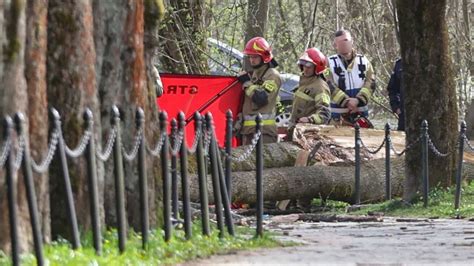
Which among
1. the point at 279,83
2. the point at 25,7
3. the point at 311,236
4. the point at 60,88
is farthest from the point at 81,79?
the point at 279,83

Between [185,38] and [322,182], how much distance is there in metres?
6.67

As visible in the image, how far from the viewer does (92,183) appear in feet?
35.8

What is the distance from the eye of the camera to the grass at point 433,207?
18.9m

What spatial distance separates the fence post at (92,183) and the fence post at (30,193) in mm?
821

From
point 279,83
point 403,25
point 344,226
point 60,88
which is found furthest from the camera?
point 279,83

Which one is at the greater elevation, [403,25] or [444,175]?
[403,25]

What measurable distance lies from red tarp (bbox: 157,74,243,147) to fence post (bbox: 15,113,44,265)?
12546 millimetres

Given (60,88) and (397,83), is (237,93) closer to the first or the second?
(397,83)

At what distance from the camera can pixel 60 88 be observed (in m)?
11.6

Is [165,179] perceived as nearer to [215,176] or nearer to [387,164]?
[215,176]

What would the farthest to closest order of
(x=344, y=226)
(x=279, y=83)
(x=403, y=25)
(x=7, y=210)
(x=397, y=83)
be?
1. (x=397, y=83)
2. (x=279, y=83)
3. (x=403, y=25)
4. (x=344, y=226)
5. (x=7, y=210)

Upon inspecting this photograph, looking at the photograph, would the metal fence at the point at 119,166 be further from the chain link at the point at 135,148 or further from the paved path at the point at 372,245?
the paved path at the point at 372,245

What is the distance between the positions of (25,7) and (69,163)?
134 centimetres

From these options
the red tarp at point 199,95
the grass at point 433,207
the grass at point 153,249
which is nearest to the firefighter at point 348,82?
the red tarp at point 199,95
